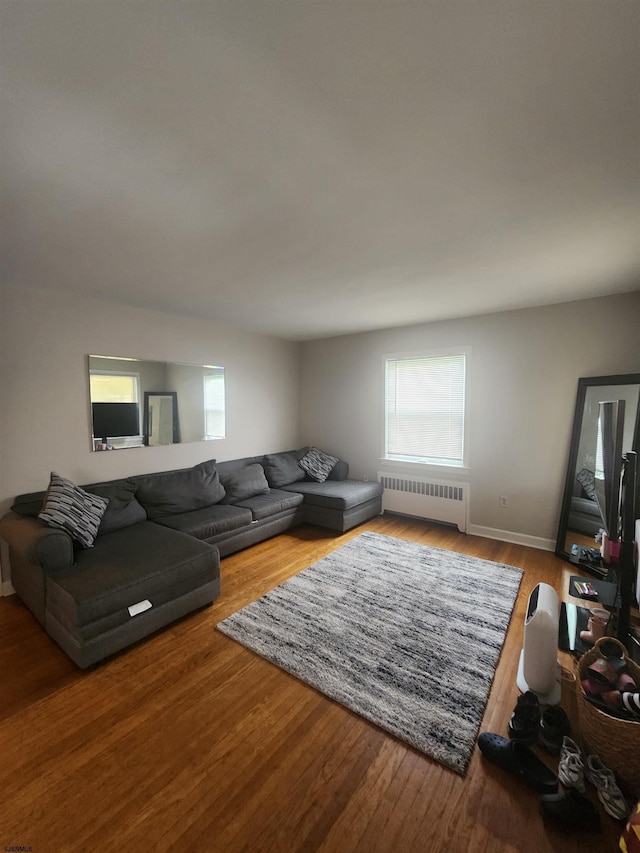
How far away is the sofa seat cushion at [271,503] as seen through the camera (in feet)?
12.1

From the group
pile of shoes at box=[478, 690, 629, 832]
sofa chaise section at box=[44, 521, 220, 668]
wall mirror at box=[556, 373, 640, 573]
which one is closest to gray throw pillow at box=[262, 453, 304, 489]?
sofa chaise section at box=[44, 521, 220, 668]

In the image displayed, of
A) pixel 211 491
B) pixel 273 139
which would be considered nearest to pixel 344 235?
pixel 273 139

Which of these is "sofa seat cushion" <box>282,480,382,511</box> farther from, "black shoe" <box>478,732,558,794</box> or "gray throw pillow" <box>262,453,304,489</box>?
"black shoe" <box>478,732,558,794</box>

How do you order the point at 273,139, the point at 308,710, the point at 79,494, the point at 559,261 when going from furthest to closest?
the point at 79,494 < the point at 559,261 < the point at 308,710 < the point at 273,139

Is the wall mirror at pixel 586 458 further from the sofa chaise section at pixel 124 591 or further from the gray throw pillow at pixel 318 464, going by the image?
the sofa chaise section at pixel 124 591

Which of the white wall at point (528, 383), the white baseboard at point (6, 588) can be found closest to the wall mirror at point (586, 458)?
the white wall at point (528, 383)

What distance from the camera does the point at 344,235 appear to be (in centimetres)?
197

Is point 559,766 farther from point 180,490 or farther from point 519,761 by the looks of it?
point 180,490

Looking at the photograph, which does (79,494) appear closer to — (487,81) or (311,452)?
(311,452)

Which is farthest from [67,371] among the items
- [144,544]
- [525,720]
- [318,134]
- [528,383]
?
[528,383]

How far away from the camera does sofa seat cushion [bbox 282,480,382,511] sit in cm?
404

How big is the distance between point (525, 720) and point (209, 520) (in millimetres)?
2608

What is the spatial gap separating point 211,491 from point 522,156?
3508 mm

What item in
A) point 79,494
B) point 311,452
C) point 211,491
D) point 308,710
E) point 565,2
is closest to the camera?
point 565,2
